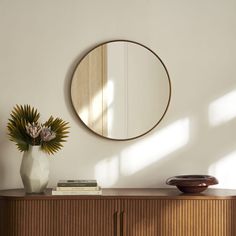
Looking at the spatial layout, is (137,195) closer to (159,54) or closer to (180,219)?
(180,219)

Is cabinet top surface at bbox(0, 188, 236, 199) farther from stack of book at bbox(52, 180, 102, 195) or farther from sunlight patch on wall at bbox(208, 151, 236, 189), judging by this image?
sunlight patch on wall at bbox(208, 151, 236, 189)

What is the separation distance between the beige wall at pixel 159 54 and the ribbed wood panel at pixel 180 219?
16.9 inches

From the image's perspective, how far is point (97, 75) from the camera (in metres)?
3.26

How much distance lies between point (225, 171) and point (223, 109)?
0.37 m

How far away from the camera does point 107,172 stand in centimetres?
327

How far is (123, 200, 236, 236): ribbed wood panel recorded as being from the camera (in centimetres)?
284

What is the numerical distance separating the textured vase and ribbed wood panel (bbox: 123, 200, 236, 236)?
48cm

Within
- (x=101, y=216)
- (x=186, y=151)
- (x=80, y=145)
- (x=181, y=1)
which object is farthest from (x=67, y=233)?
(x=181, y=1)

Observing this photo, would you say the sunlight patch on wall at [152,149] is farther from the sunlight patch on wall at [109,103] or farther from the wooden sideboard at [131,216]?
the wooden sideboard at [131,216]

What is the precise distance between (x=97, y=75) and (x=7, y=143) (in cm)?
67

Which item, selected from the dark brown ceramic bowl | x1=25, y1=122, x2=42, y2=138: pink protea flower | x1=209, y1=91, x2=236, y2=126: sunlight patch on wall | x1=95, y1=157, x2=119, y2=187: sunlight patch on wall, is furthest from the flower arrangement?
x1=209, y1=91, x2=236, y2=126: sunlight patch on wall

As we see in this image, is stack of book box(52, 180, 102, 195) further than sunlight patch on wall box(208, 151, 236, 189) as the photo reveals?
No

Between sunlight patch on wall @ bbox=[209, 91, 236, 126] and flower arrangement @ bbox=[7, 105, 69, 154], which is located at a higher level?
sunlight patch on wall @ bbox=[209, 91, 236, 126]

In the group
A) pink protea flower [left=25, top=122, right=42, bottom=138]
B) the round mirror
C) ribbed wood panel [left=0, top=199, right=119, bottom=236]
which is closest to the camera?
ribbed wood panel [left=0, top=199, right=119, bottom=236]
